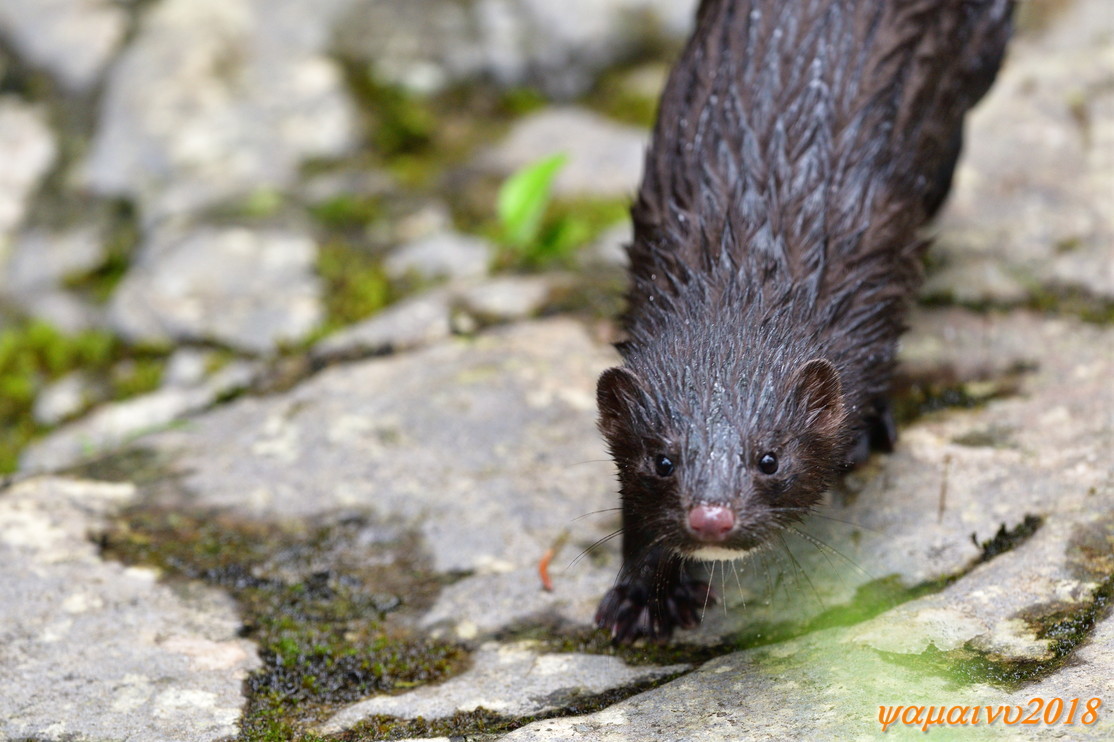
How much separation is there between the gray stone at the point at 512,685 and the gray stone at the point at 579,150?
369 cm

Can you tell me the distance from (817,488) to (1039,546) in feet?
2.75

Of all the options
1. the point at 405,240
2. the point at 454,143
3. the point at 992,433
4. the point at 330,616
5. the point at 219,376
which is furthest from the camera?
the point at 454,143

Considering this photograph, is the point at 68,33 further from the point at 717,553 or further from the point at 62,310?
the point at 717,553

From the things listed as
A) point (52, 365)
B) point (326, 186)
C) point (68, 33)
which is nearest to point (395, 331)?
point (326, 186)

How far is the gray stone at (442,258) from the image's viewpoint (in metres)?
6.90

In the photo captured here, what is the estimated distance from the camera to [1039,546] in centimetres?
432

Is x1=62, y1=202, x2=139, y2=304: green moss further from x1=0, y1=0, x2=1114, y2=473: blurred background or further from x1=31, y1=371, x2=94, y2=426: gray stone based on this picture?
x1=31, y1=371, x2=94, y2=426: gray stone

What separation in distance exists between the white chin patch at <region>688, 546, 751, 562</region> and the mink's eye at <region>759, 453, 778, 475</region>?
0.27m

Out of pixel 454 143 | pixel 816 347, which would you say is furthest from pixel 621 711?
pixel 454 143

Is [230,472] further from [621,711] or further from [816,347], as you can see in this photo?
[816,347]

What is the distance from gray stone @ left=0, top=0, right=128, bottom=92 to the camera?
798 centimetres

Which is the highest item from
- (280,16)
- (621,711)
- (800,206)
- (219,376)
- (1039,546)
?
(280,16)

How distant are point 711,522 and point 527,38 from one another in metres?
5.20

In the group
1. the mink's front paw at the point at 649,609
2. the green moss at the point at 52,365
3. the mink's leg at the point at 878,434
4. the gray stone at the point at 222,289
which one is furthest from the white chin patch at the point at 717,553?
the green moss at the point at 52,365
